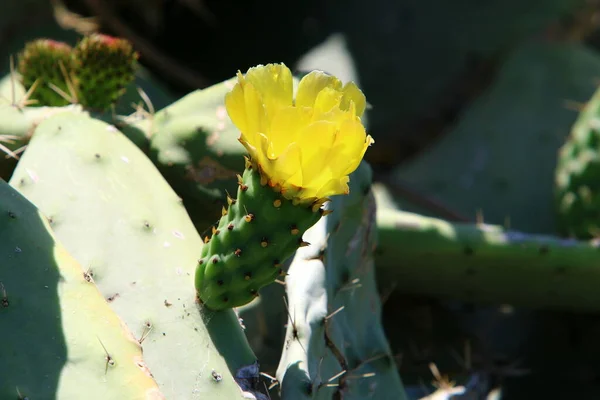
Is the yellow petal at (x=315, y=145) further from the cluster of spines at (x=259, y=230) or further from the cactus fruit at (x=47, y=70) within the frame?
the cactus fruit at (x=47, y=70)

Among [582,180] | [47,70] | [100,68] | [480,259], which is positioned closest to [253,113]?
[100,68]

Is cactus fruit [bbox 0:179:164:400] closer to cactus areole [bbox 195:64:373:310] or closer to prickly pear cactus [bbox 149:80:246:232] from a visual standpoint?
cactus areole [bbox 195:64:373:310]

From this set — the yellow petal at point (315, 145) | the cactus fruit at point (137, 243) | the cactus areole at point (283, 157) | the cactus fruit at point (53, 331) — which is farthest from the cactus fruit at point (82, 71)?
the yellow petal at point (315, 145)

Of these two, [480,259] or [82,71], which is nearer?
[82,71]

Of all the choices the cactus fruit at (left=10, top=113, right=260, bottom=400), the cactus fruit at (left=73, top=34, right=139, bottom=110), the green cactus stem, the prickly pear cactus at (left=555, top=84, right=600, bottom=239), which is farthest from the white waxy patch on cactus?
the prickly pear cactus at (left=555, top=84, right=600, bottom=239)

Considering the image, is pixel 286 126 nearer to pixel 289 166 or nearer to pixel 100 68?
pixel 289 166
